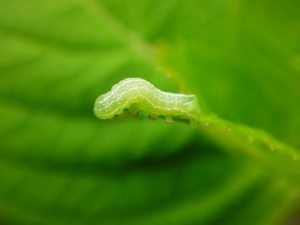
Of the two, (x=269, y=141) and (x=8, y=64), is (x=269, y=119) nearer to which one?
(x=269, y=141)

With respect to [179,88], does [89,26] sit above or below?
above

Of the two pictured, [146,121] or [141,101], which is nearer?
[141,101]

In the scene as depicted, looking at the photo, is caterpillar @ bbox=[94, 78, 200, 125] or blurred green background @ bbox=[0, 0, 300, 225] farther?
blurred green background @ bbox=[0, 0, 300, 225]

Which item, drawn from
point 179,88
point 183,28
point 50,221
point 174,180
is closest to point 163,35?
point 183,28

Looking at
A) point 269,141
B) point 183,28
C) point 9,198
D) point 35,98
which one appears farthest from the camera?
point 9,198

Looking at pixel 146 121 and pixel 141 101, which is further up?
pixel 146 121
